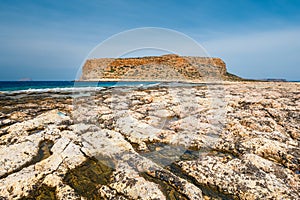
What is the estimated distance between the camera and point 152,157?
6699 millimetres

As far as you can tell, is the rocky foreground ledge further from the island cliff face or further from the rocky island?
the island cliff face

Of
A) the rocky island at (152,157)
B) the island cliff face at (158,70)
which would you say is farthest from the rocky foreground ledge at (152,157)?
the island cliff face at (158,70)

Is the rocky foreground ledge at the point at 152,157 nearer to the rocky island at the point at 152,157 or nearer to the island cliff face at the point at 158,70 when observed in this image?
the rocky island at the point at 152,157

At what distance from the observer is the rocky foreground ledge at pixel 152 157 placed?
4.84 metres

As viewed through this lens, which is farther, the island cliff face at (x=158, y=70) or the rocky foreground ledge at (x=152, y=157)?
the island cliff face at (x=158, y=70)

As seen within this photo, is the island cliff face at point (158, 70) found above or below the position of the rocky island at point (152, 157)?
above

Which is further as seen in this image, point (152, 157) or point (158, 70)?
point (158, 70)

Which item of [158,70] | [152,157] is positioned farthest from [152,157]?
[158,70]

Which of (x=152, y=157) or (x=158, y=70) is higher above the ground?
(x=158, y=70)

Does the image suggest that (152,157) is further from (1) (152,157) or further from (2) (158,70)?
(2) (158,70)

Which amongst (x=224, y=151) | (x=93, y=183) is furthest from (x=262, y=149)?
(x=93, y=183)

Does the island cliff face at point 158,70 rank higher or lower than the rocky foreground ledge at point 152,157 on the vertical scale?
higher

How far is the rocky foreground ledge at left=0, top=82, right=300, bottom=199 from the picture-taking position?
484cm

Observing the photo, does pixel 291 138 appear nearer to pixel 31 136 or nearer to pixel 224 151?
pixel 224 151
